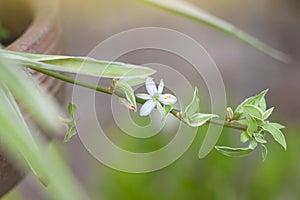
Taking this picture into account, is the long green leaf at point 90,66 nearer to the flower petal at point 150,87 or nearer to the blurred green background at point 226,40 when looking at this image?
the flower petal at point 150,87

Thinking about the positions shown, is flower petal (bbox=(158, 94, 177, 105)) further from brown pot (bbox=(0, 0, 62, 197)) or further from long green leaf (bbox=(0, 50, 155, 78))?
brown pot (bbox=(0, 0, 62, 197))

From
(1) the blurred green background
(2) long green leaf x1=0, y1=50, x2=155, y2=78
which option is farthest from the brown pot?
(1) the blurred green background

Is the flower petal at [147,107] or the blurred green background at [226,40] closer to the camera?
the flower petal at [147,107]

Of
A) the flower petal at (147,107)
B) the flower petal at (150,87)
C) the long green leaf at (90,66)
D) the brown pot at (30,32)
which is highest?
the brown pot at (30,32)

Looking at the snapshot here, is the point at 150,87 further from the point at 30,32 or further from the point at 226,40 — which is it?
the point at 226,40

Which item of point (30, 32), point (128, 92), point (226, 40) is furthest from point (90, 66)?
point (226, 40)

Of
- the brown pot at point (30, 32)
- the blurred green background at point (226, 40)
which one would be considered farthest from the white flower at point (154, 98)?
the blurred green background at point (226, 40)

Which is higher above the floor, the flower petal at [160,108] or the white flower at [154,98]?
the white flower at [154,98]
